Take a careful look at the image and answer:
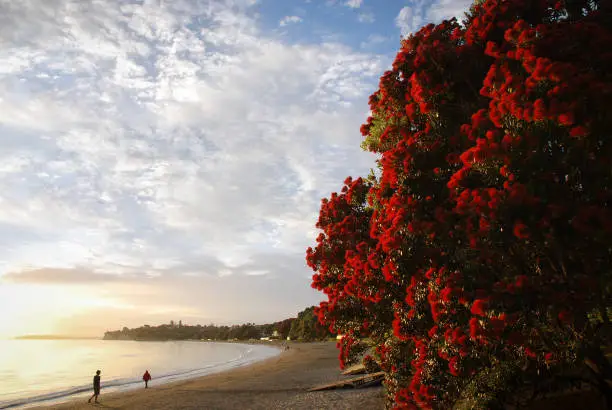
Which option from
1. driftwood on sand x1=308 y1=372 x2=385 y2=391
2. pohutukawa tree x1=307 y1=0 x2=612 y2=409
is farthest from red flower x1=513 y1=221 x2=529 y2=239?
driftwood on sand x1=308 y1=372 x2=385 y2=391

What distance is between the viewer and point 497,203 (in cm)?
629

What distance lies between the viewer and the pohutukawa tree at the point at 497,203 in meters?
6.28

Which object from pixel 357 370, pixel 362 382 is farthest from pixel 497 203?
pixel 357 370

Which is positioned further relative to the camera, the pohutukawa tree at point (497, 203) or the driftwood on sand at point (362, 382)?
the driftwood on sand at point (362, 382)

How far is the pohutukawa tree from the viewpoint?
6.28 meters

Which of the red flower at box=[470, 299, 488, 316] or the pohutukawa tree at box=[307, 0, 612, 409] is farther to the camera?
the red flower at box=[470, 299, 488, 316]

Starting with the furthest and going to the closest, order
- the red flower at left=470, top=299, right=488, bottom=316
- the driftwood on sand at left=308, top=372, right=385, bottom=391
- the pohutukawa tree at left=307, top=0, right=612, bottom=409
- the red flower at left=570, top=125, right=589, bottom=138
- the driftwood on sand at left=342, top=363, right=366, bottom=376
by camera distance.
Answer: the driftwood on sand at left=342, top=363, right=366, bottom=376
the driftwood on sand at left=308, top=372, right=385, bottom=391
the red flower at left=470, top=299, right=488, bottom=316
the pohutukawa tree at left=307, top=0, right=612, bottom=409
the red flower at left=570, top=125, right=589, bottom=138

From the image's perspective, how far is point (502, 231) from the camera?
21.7ft

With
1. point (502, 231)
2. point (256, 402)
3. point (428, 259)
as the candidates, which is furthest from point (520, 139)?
point (256, 402)

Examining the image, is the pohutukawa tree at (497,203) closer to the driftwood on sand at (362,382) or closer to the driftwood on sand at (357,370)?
the driftwood on sand at (362,382)

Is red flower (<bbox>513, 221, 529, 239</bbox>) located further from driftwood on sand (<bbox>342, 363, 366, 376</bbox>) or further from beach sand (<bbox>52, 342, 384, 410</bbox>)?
driftwood on sand (<bbox>342, 363, 366, 376</bbox>)

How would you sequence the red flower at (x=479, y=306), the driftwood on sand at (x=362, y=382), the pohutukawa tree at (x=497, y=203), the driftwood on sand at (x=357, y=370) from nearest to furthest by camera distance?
the pohutukawa tree at (x=497, y=203) → the red flower at (x=479, y=306) → the driftwood on sand at (x=362, y=382) → the driftwood on sand at (x=357, y=370)

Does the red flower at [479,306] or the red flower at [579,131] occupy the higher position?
the red flower at [579,131]

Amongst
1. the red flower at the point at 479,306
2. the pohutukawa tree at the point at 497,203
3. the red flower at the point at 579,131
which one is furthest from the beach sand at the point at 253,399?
the red flower at the point at 579,131
